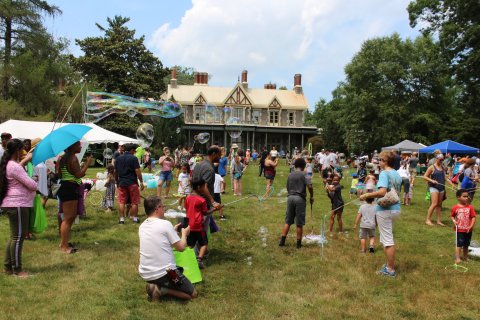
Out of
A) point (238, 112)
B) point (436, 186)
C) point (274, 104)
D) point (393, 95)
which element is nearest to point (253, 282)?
point (436, 186)

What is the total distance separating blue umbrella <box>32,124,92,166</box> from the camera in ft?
21.2

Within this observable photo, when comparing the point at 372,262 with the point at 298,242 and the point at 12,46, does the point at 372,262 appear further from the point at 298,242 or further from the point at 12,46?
the point at 12,46

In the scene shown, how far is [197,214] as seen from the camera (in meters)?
6.38

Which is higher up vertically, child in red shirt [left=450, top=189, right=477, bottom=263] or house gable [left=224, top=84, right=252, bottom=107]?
house gable [left=224, top=84, right=252, bottom=107]

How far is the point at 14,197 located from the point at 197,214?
2515 millimetres

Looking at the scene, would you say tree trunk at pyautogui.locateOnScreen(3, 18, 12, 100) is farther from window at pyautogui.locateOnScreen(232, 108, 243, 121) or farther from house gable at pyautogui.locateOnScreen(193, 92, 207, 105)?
→ window at pyautogui.locateOnScreen(232, 108, 243, 121)

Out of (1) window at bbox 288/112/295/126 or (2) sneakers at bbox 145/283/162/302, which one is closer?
A: (2) sneakers at bbox 145/283/162/302

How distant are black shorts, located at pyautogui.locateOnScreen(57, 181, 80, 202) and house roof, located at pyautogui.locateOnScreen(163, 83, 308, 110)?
49.7m

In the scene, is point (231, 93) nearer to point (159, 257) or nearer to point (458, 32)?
point (458, 32)

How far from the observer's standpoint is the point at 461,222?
7207 millimetres

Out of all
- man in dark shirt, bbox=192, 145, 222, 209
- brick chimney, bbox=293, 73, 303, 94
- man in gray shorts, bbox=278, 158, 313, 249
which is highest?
brick chimney, bbox=293, 73, 303, 94

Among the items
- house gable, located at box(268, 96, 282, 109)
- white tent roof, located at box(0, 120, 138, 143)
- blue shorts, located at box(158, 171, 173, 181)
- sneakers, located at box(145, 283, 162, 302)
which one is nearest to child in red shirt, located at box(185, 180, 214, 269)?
sneakers, located at box(145, 283, 162, 302)

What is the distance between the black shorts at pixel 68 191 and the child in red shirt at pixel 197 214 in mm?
2001

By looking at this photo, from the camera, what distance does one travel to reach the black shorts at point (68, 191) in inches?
274
